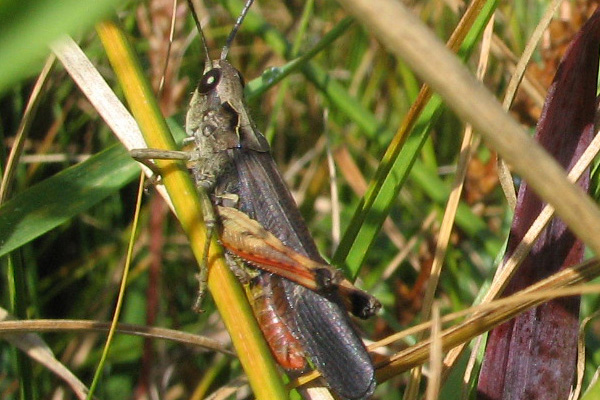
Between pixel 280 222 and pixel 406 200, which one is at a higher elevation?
pixel 406 200

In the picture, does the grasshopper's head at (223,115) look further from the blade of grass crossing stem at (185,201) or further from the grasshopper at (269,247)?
the blade of grass crossing stem at (185,201)

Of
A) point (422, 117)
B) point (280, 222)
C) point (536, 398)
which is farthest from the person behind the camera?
point (280, 222)

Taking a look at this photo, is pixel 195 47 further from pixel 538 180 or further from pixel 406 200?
pixel 538 180

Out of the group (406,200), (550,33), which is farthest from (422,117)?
(406,200)

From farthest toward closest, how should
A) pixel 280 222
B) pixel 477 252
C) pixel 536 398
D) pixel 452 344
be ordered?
pixel 477 252 < pixel 280 222 < pixel 536 398 < pixel 452 344

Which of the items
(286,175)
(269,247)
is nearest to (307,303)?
(269,247)

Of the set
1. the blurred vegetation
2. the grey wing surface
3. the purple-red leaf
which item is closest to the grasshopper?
the grey wing surface

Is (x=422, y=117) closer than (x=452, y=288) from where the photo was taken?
Yes
